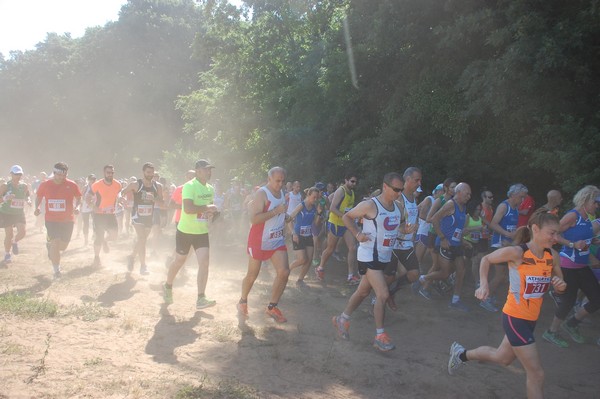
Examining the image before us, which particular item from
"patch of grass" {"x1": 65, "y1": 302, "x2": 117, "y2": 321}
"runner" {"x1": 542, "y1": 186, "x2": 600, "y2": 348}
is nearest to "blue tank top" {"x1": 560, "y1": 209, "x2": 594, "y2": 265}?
"runner" {"x1": 542, "y1": 186, "x2": 600, "y2": 348}

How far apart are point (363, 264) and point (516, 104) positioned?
5.91 metres

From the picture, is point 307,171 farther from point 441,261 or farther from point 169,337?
point 169,337

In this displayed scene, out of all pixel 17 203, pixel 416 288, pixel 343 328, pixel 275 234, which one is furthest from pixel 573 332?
pixel 17 203

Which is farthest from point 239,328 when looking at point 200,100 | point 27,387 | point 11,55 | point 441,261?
point 11,55

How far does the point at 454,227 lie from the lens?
797 cm

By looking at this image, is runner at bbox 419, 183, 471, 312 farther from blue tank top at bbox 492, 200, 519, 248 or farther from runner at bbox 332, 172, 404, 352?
runner at bbox 332, 172, 404, 352

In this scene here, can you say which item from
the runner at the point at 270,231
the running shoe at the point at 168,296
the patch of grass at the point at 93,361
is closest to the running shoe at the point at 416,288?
the runner at the point at 270,231

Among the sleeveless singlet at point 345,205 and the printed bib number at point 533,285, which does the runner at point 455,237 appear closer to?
the sleeveless singlet at point 345,205

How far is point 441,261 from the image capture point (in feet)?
26.7

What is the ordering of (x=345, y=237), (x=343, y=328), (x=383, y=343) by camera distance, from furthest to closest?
1. (x=345, y=237)
2. (x=343, y=328)
3. (x=383, y=343)

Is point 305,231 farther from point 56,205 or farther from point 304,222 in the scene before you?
point 56,205

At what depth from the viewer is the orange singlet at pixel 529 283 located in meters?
4.40

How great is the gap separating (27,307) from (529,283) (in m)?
6.12

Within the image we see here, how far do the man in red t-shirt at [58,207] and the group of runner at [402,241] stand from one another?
18 millimetres
